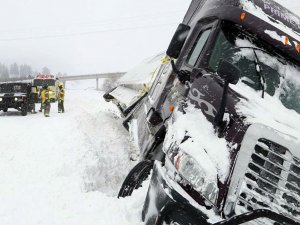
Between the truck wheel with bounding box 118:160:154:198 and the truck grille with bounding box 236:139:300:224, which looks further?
the truck wheel with bounding box 118:160:154:198

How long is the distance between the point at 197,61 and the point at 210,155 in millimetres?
1852

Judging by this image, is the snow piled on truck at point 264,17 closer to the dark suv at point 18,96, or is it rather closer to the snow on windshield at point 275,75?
the snow on windshield at point 275,75

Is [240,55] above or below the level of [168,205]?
above

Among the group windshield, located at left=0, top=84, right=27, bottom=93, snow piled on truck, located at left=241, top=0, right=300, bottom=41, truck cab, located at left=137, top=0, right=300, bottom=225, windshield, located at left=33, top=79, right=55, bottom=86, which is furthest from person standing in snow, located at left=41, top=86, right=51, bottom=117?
snow piled on truck, located at left=241, top=0, right=300, bottom=41

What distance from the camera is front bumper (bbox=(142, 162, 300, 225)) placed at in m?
2.91

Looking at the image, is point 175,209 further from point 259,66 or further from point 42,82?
point 42,82

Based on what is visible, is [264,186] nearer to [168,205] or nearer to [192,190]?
[192,190]

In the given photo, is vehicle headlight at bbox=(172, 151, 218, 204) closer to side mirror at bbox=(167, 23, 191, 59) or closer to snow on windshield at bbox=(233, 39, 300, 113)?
snow on windshield at bbox=(233, 39, 300, 113)

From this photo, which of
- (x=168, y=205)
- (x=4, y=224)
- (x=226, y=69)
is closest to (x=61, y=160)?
(x=4, y=224)

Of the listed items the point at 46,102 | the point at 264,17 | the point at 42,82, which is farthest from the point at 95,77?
the point at 264,17

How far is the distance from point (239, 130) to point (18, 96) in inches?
596

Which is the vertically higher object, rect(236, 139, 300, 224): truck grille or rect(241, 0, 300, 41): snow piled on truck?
rect(241, 0, 300, 41): snow piled on truck

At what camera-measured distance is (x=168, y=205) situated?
3260 millimetres

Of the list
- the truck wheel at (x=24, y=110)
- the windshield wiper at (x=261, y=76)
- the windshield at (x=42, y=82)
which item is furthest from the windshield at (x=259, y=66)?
the windshield at (x=42, y=82)
